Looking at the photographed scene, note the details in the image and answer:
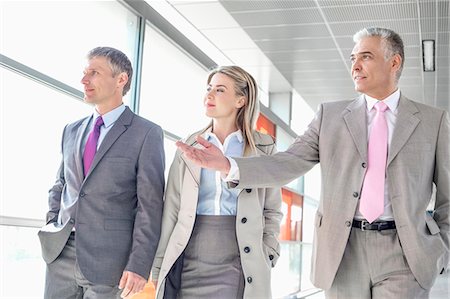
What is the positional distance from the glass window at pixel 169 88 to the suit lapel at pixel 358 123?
12.4ft

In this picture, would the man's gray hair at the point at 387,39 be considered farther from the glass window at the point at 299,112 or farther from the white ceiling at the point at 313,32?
the glass window at the point at 299,112

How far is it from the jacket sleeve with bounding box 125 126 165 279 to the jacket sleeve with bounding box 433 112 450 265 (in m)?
1.16

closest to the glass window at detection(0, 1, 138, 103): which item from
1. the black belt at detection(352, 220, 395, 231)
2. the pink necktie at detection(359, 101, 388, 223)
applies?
the pink necktie at detection(359, 101, 388, 223)

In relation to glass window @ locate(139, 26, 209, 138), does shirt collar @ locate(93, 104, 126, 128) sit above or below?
below

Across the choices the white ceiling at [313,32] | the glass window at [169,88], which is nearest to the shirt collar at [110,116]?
the glass window at [169,88]

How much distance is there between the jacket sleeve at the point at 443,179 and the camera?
2369mm

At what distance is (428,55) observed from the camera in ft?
26.0

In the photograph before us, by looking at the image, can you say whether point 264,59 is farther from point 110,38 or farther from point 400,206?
point 400,206

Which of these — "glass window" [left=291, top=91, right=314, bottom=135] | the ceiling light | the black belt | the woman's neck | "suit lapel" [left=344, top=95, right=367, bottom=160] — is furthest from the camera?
"glass window" [left=291, top=91, right=314, bottom=135]

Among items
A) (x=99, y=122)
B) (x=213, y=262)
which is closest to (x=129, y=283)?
(x=213, y=262)

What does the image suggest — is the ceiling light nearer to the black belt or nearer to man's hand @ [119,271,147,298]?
the black belt

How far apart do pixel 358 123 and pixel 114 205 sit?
1083mm

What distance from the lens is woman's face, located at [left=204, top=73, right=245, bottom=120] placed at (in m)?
2.89

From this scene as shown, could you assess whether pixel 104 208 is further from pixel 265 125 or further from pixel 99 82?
pixel 265 125
